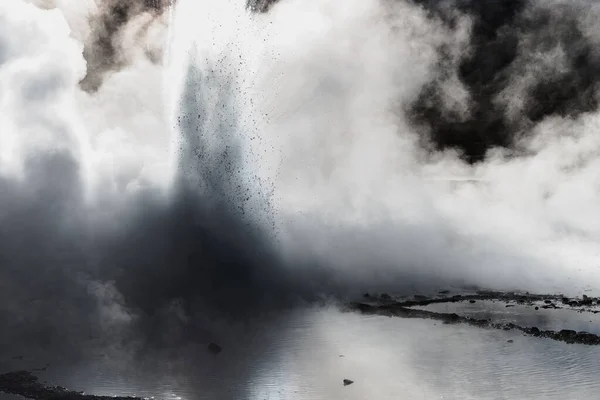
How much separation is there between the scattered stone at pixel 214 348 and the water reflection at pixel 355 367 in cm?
16

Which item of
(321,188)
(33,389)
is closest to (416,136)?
(321,188)

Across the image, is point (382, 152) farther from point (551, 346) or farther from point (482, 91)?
point (551, 346)

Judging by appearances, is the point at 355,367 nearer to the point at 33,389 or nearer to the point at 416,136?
the point at 33,389

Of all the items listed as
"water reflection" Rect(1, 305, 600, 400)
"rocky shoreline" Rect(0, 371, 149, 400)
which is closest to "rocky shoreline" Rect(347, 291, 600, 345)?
"water reflection" Rect(1, 305, 600, 400)

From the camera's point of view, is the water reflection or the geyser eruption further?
the geyser eruption

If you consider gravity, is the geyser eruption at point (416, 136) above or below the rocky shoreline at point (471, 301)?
above

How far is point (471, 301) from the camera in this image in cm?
2227

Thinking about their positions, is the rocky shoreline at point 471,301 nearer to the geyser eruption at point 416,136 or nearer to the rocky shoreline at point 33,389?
the geyser eruption at point 416,136

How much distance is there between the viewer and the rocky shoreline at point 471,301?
20.1 meters

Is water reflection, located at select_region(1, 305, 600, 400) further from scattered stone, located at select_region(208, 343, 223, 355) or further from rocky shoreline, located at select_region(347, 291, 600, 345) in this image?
rocky shoreline, located at select_region(347, 291, 600, 345)

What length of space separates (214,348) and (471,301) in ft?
27.8

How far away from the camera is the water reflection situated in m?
15.6

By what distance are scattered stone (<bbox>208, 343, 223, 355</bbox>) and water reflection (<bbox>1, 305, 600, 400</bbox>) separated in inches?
6.1

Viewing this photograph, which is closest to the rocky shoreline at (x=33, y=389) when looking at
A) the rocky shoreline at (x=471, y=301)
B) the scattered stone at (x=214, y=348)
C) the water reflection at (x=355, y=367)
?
the water reflection at (x=355, y=367)
